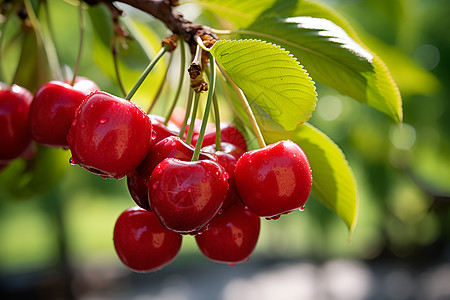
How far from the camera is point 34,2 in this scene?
1149mm

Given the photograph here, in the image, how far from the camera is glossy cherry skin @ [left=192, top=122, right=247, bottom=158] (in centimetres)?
83

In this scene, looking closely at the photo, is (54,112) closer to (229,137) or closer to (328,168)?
(229,137)

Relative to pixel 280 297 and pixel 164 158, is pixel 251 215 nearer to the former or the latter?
pixel 164 158

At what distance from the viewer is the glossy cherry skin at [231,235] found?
767 millimetres

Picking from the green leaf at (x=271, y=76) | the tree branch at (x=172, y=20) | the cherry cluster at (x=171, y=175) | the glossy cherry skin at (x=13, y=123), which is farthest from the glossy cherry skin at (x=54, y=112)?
the green leaf at (x=271, y=76)

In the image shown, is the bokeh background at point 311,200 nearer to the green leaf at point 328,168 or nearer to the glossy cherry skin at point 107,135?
the green leaf at point 328,168

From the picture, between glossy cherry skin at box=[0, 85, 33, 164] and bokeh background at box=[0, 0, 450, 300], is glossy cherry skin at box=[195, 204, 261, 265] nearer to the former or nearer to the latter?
bokeh background at box=[0, 0, 450, 300]

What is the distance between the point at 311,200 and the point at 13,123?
5201 millimetres

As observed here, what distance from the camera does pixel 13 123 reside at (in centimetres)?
94

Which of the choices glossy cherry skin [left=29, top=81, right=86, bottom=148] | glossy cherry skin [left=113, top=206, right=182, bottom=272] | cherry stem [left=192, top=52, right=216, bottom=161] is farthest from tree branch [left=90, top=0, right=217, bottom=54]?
glossy cherry skin [left=113, top=206, right=182, bottom=272]

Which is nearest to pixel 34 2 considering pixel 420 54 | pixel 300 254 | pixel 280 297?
pixel 420 54

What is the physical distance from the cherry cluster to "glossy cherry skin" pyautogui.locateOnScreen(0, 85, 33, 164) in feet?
0.45

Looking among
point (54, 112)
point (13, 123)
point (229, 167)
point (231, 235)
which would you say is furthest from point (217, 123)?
point (13, 123)

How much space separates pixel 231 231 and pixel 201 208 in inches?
5.7
